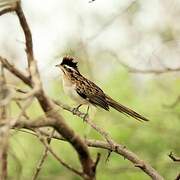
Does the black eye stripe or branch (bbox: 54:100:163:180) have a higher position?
the black eye stripe

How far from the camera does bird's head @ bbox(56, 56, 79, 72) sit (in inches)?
135

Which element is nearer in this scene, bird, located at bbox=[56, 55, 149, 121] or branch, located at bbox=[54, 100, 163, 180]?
branch, located at bbox=[54, 100, 163, 180]

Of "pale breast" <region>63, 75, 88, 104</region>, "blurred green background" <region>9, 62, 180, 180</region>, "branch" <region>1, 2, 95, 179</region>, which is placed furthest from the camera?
"blurred green background" <region>9, 62, 180, 180</region>

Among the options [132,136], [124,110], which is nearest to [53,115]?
[124,110]

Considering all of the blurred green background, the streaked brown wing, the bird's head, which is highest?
the bird's head

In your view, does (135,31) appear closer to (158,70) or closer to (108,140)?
(158,70)

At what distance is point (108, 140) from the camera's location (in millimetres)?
2713

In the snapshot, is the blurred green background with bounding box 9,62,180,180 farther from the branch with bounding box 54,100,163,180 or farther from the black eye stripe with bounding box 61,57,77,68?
the branch with bounding box 54,100,163,180

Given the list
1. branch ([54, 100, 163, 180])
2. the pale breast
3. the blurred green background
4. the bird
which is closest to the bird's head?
the bird

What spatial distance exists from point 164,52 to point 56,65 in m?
1.60

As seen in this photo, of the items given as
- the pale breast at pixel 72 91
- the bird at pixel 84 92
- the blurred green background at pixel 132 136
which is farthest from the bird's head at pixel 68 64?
the blurred green background at pixel 132 136

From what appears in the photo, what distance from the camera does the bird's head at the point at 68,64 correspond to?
3.43 meters

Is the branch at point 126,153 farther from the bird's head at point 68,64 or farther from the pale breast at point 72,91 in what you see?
the pale breast at point 72,91

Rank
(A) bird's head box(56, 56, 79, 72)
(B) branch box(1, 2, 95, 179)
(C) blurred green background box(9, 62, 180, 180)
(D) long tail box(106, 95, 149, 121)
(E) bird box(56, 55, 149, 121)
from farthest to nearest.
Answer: (C) blurred green background box(9, 62, 180, 180), (E) bird box(56, 55, 149, 121), (D) long tail box(106, 95, 149, 121), (A) bird's head box(56, 56, 79, 72), (B) branch box(1, 2, 95, 179)
